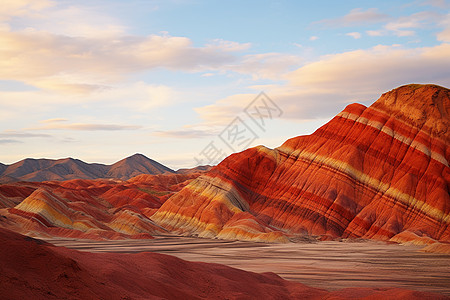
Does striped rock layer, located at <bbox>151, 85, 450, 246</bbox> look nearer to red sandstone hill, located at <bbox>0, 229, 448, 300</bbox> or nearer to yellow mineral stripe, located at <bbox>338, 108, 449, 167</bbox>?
yellow mineral stripe, located at <bbox>338, 108, 449, 167</bbox>

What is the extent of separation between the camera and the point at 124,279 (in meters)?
24.1

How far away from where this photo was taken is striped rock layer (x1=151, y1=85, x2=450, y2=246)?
96125 mm

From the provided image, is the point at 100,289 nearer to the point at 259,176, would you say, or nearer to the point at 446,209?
the point at 446,209

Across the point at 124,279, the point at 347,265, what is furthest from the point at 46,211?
the point at 124,279

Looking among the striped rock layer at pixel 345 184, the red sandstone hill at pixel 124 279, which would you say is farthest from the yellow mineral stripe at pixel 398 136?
the red sandstone hill at pixel 124 279

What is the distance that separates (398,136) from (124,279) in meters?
Answer: 95.1

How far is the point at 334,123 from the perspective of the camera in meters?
119

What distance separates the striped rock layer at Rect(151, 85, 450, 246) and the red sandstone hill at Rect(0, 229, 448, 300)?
5922cm

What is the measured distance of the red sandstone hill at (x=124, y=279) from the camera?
1898cm

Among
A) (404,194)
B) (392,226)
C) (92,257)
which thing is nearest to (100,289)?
(92,257)

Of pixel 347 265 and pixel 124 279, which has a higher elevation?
pixel 124 279

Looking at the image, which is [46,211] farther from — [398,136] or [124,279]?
[124,279]

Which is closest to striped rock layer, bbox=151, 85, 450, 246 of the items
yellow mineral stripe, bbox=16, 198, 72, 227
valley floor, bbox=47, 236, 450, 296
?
valley floor, bbox=47, 236, 450, 296

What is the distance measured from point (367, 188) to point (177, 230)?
137ft
